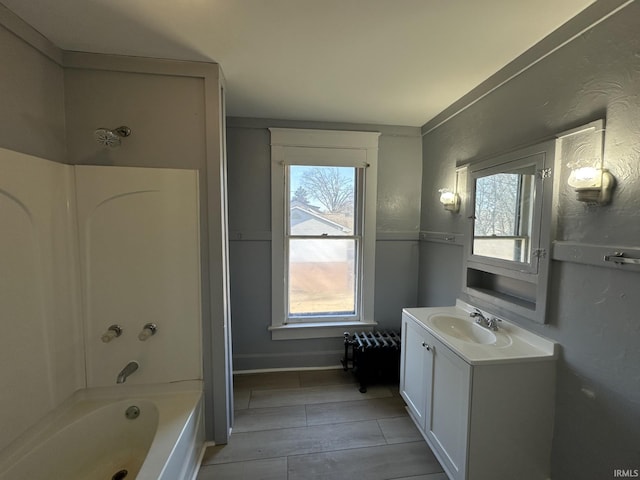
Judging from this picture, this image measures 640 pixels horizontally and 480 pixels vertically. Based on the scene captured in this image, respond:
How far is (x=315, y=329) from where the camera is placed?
104 inches

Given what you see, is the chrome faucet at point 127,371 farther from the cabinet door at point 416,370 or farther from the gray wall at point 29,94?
the cabinet door at point 416,370

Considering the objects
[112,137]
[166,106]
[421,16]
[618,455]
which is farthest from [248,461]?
[421,16]

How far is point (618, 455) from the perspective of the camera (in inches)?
44.6

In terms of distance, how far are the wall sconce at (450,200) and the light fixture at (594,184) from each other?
935 millimetres

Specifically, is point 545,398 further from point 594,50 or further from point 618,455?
point 594,50

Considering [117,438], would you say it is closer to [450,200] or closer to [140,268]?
[140,268]

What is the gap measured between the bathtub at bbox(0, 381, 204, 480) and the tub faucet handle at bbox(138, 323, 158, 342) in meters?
0.35

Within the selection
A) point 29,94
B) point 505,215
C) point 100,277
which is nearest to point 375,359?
point 505,215

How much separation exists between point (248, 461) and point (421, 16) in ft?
8.72

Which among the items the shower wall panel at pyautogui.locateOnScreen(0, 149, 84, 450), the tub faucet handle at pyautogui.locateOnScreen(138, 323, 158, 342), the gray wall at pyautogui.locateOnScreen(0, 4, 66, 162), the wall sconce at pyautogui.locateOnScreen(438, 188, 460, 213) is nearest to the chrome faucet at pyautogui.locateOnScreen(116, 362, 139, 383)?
the tub faucet handle at pyautogui.locateOnScreen(138, 323, 158, 342)

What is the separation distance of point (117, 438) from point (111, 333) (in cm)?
61

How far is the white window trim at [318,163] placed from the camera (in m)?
2.51

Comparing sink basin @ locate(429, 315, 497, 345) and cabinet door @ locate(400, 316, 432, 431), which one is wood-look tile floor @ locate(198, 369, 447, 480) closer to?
cabinet door @ locate(400, 316, 432, 431)

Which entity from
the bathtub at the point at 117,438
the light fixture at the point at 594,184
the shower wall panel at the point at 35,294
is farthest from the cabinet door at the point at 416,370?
the shower wall panel at the point at 35,294
